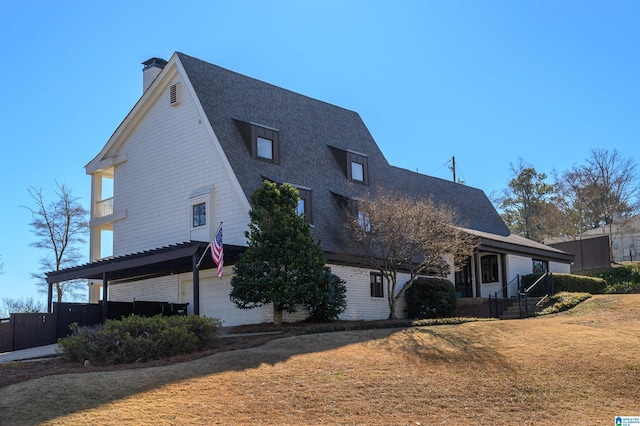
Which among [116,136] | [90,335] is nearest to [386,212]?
[90,335]

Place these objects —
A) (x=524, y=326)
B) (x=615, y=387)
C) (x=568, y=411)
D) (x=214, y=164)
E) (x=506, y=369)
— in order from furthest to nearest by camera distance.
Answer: (x=214, y=164), (x=524, y=326), (x=506, y=369), (x=615, y=387), (x=568, y=411)

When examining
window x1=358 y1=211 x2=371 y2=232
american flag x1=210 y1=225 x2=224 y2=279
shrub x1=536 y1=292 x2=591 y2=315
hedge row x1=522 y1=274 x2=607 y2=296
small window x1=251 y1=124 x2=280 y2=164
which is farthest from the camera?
hedge row x1=522 y1=274 x2=607 y2=296

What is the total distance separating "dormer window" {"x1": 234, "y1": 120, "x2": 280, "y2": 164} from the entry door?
11.8 meters

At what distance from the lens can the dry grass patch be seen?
12.1 meters

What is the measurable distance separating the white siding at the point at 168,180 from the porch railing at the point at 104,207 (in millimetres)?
1035

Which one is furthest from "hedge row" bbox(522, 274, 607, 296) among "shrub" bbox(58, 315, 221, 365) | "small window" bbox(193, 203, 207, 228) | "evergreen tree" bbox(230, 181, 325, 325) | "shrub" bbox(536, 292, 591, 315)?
"shrub" bbox(58, 315, 221, 365)

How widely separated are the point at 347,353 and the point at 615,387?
5.69m

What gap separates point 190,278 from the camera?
27438 mm

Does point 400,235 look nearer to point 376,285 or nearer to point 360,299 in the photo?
point 360,299

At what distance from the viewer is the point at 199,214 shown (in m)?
26.8

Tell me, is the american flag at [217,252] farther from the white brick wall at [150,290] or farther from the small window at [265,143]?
the white brick wall at [150,290]

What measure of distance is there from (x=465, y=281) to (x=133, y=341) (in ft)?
67.9

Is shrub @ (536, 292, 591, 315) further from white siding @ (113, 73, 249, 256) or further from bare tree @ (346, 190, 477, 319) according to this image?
white siding @ (113, 73, 249, 256)

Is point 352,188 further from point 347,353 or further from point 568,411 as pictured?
point 568,411
